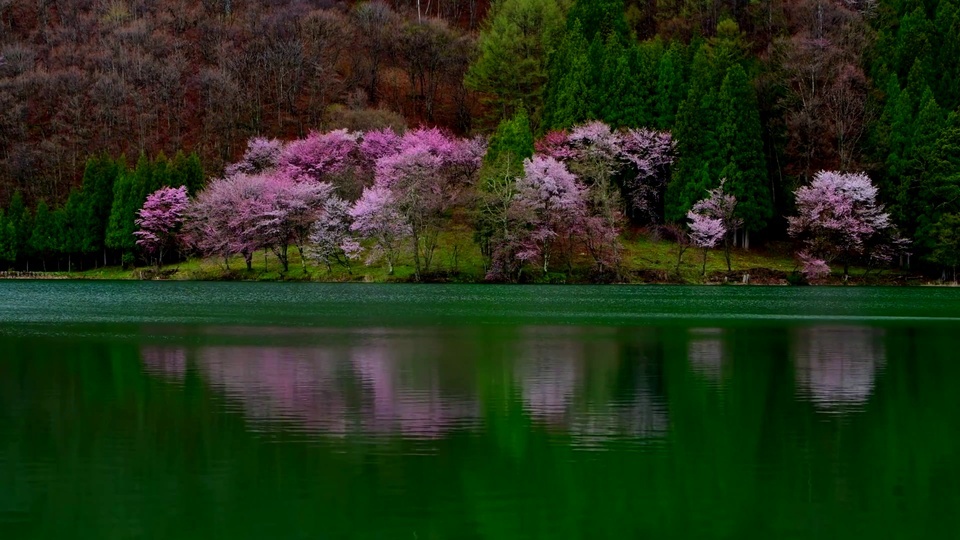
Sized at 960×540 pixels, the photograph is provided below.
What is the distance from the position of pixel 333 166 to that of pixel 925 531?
6901 cm

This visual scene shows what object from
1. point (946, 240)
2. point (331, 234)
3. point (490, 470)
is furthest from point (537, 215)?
point (490, 470)

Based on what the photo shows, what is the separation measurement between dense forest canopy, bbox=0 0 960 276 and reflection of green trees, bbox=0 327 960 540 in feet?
150

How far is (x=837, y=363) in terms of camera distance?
2553cm

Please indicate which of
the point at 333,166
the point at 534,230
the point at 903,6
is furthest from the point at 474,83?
the point at 903,6

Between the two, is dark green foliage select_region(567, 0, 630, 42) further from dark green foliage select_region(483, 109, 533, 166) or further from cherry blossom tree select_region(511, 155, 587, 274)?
cherry blossom tree select_region(511, 155, 587, 274)

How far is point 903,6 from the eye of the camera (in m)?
79.3

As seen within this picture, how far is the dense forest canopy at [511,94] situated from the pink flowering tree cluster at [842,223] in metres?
1.68

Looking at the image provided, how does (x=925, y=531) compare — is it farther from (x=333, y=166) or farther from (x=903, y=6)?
(x=903, y=6)

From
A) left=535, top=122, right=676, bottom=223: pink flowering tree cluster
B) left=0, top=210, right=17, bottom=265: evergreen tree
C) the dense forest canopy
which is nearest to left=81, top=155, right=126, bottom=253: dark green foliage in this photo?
the dense forest canopy

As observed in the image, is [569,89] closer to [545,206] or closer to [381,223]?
[545,206]

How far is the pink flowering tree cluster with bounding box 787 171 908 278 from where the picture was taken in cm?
6575

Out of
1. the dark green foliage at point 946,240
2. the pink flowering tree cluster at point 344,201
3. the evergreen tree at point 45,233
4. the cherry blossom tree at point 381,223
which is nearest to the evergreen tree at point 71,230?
the evergreen tree at point 45,233

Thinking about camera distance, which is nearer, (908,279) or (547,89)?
(908,279)

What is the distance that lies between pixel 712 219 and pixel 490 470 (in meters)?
56.4
